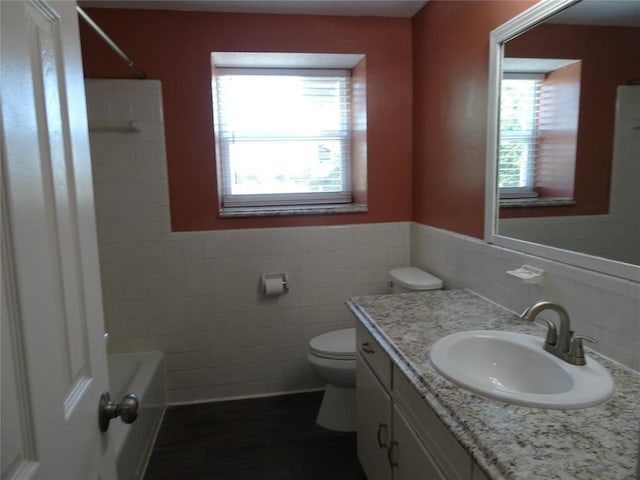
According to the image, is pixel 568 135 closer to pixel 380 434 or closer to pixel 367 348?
pixel 367 348

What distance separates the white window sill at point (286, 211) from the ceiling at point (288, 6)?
114 centimetres

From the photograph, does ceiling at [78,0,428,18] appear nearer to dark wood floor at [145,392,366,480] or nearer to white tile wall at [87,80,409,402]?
white tile wall at [87,80,409,402]

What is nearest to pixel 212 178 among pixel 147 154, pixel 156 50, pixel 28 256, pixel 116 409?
pixel 147 154

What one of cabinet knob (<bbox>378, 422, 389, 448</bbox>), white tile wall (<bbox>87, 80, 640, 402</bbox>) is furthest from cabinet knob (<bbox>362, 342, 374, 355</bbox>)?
white tile wall (<bbox>87, 80, 640, 402</bbox>)

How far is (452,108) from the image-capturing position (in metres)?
2.17

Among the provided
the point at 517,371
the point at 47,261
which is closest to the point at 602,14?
the point at 517,371

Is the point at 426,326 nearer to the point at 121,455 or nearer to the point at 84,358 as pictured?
the point at 84,358

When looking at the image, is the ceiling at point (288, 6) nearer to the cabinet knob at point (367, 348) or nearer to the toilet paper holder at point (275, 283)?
the toilet paper holder at point (275, 283)

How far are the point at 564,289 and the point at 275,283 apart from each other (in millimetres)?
1592

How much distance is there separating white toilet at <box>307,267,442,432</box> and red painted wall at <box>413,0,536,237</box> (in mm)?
353

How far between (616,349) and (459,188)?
1091 mm

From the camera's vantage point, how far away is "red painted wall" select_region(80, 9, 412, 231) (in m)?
2.37

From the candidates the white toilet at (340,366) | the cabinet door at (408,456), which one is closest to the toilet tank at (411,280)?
the white toilet at (340,366)

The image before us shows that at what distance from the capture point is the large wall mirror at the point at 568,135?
121cm
